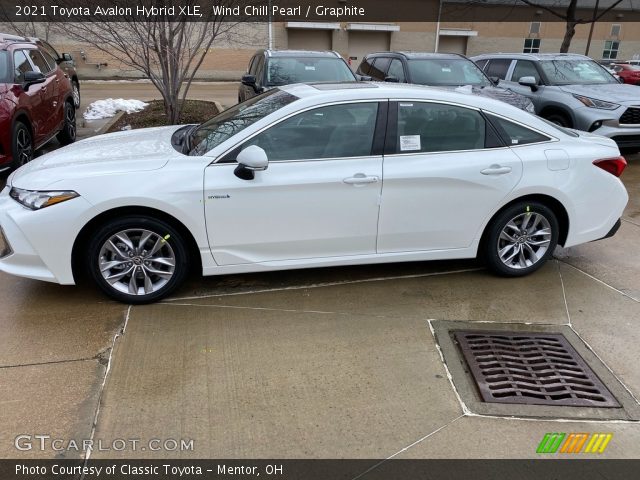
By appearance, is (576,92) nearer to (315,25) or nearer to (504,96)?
(504,96)

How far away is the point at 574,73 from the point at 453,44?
2693 centimetres

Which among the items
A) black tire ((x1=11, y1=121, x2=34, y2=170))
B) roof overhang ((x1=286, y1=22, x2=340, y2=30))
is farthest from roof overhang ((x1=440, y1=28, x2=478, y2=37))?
black tire ((x1=11, y1=121, x2=34, y2=170))

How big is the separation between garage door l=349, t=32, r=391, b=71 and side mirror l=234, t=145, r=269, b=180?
101 ft

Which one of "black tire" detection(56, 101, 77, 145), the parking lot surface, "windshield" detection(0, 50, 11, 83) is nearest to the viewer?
the parking lot surface

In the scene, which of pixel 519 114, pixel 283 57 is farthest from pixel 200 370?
pixel 283 57

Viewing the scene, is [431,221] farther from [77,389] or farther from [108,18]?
[108,18]

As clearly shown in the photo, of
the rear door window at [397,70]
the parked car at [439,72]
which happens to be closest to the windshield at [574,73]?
the parked car at [439,72]

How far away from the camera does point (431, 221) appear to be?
13.3 ft

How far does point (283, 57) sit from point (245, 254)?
6.27 m

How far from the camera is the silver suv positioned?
26.5 feet

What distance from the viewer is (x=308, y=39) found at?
31.6m

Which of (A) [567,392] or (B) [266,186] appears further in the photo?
(B) [266,186]

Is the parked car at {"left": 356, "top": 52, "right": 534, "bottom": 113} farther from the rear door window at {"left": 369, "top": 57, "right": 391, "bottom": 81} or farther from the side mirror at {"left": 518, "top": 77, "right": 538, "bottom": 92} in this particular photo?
the side mirror at {"left": 518, "top": 77, "right": 538, "bottom": 92}

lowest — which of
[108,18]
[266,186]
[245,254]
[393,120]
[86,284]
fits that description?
[86,284]
